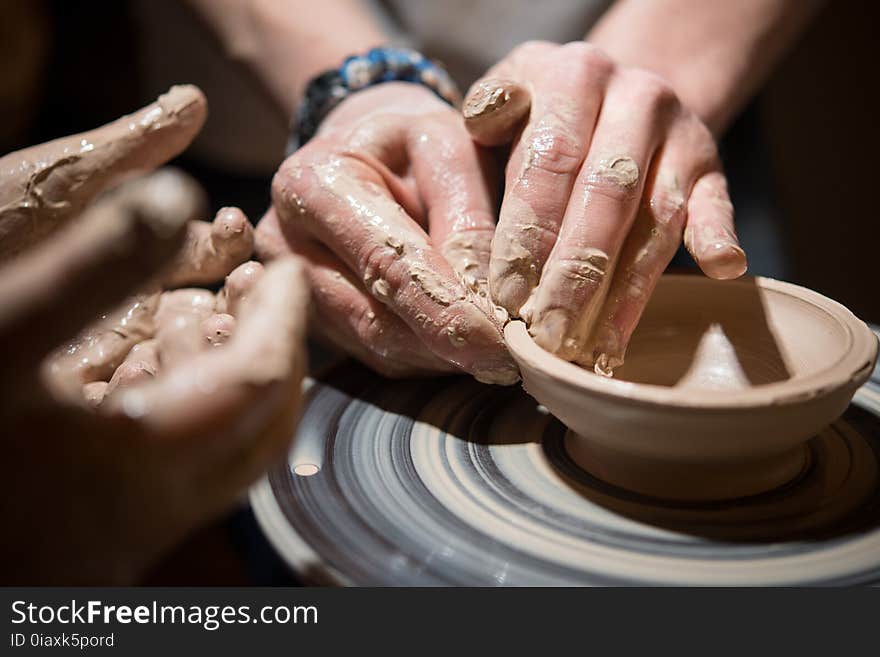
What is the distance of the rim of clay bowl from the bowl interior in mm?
91

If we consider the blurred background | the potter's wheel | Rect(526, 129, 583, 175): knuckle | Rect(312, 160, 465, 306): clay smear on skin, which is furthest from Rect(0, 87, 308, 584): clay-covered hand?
the blurred background

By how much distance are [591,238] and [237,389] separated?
0.57 metres

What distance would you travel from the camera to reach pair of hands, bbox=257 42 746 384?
3.39 feet

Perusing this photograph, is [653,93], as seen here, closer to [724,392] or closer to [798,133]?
[724,392]

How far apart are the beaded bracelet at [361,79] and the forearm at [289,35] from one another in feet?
0.62

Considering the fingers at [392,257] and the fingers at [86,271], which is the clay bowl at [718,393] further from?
the fingers at [86,271]

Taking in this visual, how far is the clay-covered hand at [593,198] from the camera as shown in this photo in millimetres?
1016

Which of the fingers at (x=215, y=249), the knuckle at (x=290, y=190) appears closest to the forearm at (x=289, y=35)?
the knuckle at (x=290, y=190)

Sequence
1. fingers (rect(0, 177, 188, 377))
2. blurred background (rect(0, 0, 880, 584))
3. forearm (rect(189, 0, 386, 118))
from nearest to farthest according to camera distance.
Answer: fingers (rect(0, 177, 188, 377)) → forearm (rect(189, 0, 386, 118)) → blurred background (rect(0, 0, 880, 584))

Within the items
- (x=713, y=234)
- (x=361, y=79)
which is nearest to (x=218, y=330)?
(x=713, y=234)

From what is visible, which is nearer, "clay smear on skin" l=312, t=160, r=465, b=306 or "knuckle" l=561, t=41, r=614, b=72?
"clay smear on skin" l=312, t=160, r=465, b=306

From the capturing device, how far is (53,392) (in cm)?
58

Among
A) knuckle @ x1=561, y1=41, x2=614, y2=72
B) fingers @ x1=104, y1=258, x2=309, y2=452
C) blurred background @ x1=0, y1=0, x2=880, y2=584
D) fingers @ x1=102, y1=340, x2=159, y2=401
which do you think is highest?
knuckle @ x1=561, y1=41, x2=614, y2=72

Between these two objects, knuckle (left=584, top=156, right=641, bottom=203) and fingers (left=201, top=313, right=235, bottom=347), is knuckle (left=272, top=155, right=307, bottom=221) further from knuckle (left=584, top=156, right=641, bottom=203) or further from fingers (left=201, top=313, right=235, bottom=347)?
knuckle (left=584, top=156, right=641, bottom=203)
